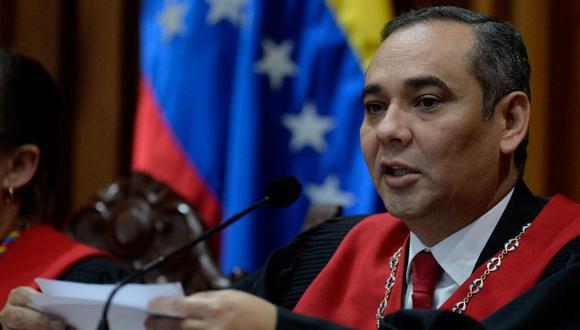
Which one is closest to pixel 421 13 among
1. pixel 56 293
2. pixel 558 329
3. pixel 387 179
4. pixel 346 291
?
pixel 387 179

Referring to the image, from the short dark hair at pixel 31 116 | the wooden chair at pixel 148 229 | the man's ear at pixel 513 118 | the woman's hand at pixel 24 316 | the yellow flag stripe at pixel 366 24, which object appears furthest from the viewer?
the yellow flag stripe at pixel 366 24

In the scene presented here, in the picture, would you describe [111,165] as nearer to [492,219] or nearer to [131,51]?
[131,51]

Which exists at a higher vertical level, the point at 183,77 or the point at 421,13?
the point at 421,13

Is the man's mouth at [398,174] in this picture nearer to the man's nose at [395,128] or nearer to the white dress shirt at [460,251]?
the man's nose at [395,128]

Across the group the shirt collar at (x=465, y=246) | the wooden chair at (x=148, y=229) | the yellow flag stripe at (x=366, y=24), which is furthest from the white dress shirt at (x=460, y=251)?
the yellow flag stripe at (x=366, y=24)

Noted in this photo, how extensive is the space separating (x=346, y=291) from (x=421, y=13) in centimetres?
62

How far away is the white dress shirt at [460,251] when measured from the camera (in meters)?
1.96

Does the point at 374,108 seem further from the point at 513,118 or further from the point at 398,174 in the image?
the point at 513,118

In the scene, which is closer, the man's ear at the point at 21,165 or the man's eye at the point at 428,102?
the man's eye at the point at 428,102

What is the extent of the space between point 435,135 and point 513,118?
7.9 inches

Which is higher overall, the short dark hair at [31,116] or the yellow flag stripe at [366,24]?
the yellow flag stripe at [366,24]

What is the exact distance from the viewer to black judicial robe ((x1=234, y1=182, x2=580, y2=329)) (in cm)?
167

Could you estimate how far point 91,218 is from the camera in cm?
291

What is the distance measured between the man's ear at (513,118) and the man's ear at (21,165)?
1.25 m
